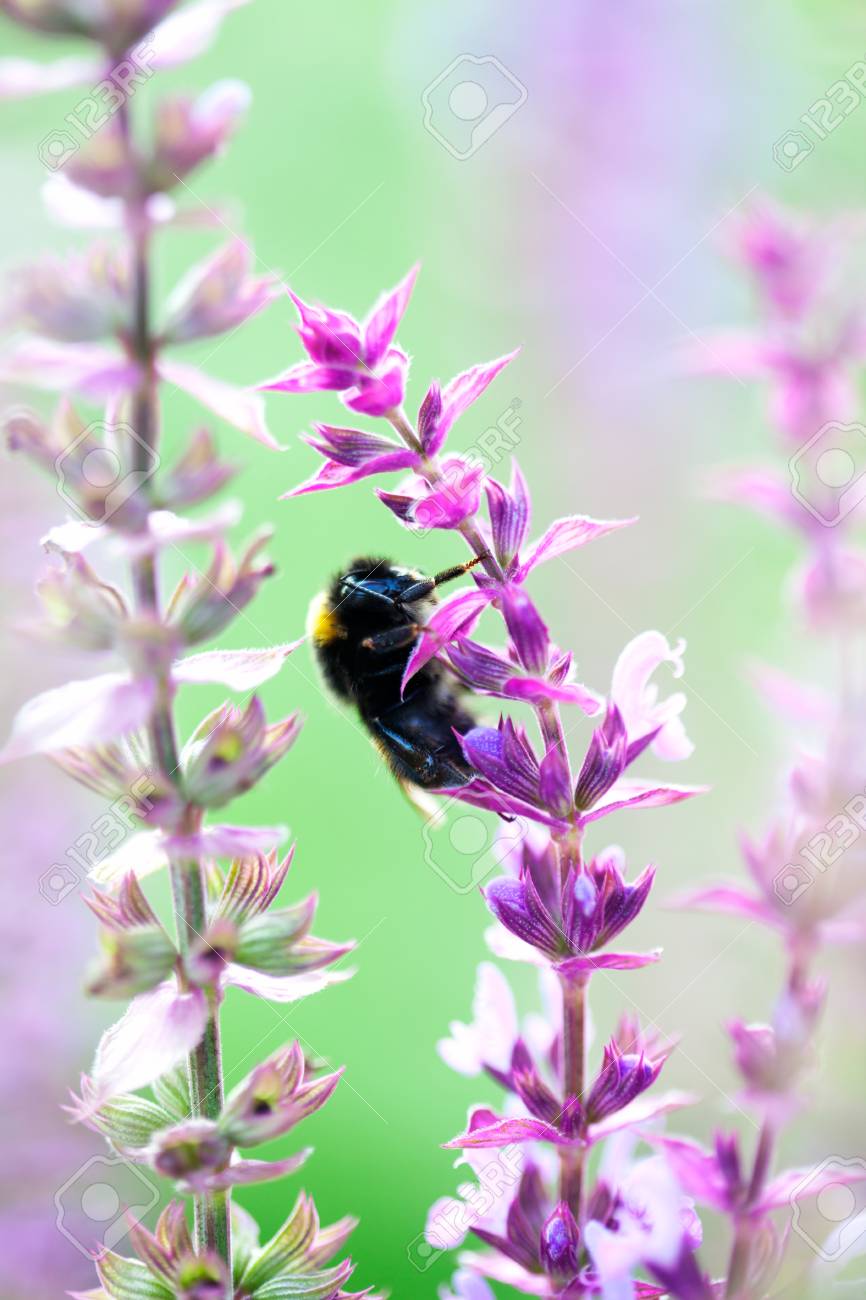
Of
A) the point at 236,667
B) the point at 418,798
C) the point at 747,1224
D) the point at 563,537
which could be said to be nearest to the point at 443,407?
the point at 563,537

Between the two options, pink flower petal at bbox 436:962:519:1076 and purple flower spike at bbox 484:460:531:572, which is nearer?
purple flower spike at bbox 484:460:531:572

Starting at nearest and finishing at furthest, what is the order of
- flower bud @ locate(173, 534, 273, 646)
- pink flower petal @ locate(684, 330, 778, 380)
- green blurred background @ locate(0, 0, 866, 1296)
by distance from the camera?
flower bud @ locate(173, 534, 273, 646) < pink flower petal @ locate(684, 330, 778, 380) < green blurred background @ locate(0, 0, 866, 1296)

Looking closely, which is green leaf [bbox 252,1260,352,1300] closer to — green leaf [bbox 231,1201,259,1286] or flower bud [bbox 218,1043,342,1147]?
green leaf [bbox 231,1201,259,1286]

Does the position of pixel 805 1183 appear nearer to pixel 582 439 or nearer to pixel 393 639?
pixel 393 639

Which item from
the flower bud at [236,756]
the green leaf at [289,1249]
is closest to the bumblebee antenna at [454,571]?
the flower bud at [236,756]

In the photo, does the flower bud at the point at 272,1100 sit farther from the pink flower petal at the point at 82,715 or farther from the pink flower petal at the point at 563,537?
the pink flower petal at the point at 563,537

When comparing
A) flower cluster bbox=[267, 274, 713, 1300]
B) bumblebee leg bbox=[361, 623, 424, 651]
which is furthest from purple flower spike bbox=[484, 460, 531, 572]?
bumblebee leg bbox=[361, 623, 424, 651]

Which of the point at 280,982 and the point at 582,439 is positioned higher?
the point at 582,439
